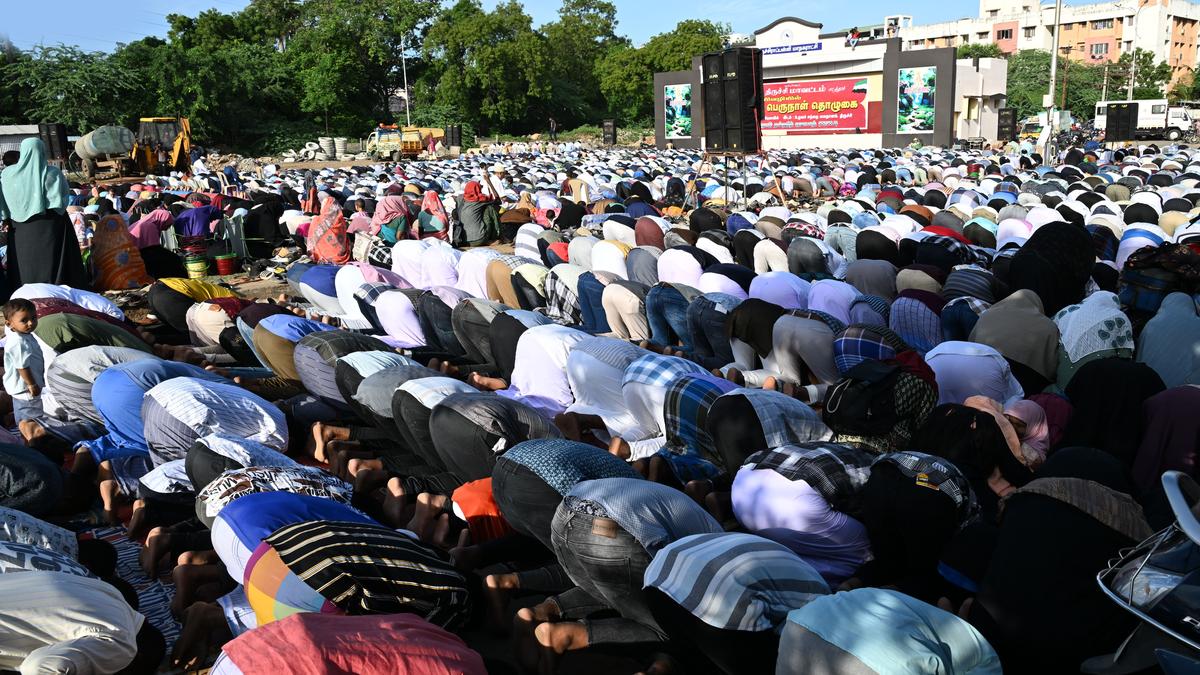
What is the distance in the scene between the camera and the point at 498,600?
105 inches

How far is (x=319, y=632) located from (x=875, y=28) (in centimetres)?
3417

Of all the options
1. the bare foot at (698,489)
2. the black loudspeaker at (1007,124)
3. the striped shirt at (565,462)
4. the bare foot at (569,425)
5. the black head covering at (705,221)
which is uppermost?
the black loudspeaker at (1007,124)

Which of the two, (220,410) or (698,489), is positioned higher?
(220,410)

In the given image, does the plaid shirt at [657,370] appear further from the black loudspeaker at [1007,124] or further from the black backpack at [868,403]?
the black loudspeaker at [1007,124]

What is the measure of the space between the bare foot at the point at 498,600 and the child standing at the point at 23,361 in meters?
2.88

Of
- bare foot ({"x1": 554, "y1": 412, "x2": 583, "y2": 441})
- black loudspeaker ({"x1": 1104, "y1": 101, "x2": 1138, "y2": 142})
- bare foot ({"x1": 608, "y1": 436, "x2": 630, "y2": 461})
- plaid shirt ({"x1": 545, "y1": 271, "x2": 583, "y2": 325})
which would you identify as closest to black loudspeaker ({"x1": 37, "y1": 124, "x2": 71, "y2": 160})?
plaid shirt ({"x1": 545, "y1": 271, "x2": 583, "y2": 325})

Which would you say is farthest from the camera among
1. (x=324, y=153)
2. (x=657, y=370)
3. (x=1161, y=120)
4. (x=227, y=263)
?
(x=1161, y=120)

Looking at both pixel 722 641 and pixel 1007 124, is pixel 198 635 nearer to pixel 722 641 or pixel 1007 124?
pixel 722 641

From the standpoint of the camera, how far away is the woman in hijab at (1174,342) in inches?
149

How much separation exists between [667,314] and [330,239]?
5083mm

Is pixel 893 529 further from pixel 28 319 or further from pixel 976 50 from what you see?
pixel 976 50

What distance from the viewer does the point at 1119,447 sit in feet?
10.6

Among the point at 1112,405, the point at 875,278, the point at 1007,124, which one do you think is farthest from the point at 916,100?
the point at 1112,405

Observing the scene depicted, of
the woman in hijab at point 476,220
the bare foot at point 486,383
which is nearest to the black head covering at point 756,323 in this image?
the bare foot at point 486,383
